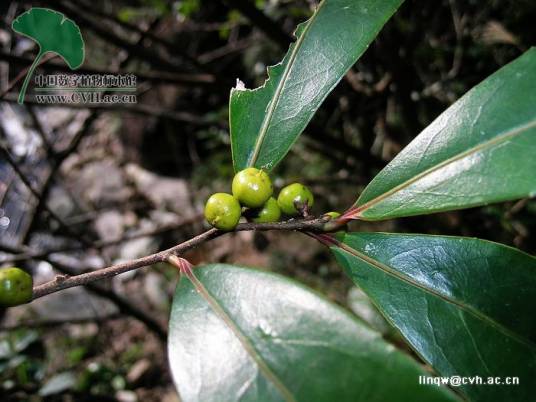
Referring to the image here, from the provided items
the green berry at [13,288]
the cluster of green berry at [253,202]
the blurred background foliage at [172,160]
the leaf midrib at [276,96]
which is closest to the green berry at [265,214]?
the cluster of green berry at [253,202]

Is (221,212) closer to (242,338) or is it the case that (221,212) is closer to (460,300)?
Answer: (242,338)

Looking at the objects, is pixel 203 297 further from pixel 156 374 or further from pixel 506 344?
pixel 156 374

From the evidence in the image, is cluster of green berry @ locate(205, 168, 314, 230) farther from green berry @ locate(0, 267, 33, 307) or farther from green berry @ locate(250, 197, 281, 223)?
green berry @ locate(0, 267, 33, 307)

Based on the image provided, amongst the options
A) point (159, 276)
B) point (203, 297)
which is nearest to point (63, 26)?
point (203, 297)

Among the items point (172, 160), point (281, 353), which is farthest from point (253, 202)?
point (172, 160)

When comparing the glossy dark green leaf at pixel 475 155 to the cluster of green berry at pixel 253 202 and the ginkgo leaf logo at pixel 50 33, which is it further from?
the ginkgo leaf logo at pixel 50 33

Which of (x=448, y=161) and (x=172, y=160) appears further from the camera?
(x=172, y=160)

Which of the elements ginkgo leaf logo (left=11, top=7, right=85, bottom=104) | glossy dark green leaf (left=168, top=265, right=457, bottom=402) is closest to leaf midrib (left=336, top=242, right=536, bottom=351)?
glossy dark green leaf (left=168, top=265, right=457, bottom=402)
